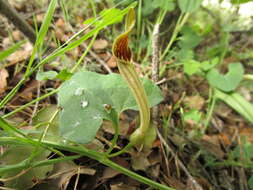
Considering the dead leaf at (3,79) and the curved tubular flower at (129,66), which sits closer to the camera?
the curved tubular flower at (129,66)

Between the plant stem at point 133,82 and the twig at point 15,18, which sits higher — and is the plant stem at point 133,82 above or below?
below

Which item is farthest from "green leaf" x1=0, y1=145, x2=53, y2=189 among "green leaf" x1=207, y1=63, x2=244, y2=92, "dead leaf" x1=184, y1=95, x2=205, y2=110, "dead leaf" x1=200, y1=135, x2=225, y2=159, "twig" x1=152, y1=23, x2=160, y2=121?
"green leaf" x1=207, y1=63, x2=244, y2=92

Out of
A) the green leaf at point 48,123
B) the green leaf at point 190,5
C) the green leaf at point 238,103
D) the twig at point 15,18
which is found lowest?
the green leaf at point 238,103

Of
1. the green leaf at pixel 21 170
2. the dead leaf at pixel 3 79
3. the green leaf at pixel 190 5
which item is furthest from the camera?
the green leaf at pixel 190 5

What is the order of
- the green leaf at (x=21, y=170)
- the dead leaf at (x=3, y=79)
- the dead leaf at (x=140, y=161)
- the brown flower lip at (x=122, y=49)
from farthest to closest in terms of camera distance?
the dead leaf at (x=3, y=79)
the dead leaf at (x=140, y=161)
the green leaf at (x=21, y=170)
the brown flower lip at (x=122, y=49)

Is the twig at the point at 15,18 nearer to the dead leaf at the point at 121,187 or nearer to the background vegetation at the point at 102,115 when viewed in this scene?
the background vegetation at the point at 102,115

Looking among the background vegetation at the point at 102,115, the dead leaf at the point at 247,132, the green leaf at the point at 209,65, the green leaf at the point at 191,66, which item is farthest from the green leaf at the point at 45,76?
the dead leaf at the point at 247,132
